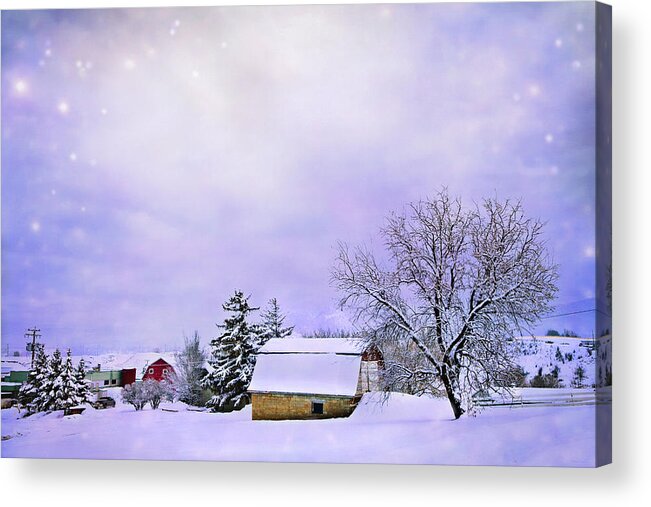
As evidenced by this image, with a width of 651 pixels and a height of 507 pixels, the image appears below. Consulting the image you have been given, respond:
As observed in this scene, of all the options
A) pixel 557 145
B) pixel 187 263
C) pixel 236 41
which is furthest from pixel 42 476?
pixel 557 145

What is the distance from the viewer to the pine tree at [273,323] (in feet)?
25.6

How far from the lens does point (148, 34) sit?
312 inches

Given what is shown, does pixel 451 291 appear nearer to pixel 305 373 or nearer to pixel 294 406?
pixel 305 373

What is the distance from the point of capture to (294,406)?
7781 mm

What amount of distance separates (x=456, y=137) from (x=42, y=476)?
4.28 m

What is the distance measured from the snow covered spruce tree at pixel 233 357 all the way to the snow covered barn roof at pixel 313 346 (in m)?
0.13

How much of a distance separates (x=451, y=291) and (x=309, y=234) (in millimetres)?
1180

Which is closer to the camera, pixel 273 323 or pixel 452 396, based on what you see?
pixel 452 396

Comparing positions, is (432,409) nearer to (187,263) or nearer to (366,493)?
(366,493)

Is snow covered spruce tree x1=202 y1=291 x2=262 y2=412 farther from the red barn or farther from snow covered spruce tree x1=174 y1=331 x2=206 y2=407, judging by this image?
the red barn

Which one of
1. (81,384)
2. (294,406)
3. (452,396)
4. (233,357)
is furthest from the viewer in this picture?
(81,384)

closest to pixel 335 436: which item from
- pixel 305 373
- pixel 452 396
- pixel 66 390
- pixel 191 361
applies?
pixel 305 373

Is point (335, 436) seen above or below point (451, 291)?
below

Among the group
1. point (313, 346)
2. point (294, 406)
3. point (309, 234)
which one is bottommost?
point (294, 406)
